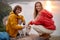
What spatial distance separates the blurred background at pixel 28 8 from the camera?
244 centimetres

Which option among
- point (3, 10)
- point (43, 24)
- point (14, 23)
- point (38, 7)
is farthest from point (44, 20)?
point (3, 10)

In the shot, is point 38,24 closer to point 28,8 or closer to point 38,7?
point 38,7

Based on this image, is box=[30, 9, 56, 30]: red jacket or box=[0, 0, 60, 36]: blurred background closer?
box=[30, 9, 56, 30]: red jacket

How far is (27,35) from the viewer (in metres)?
2.37

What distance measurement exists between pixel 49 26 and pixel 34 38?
228 millimetres

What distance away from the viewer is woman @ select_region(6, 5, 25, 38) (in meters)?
2.23

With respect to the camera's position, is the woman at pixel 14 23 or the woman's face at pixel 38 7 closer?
the woman at pixel 14 23

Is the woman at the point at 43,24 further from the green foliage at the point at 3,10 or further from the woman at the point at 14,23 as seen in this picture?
the green foliage at the point at 3,10

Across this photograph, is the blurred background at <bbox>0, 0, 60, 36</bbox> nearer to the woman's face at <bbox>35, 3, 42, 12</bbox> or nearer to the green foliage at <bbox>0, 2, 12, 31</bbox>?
the green foliage at <bbox>0, 2, 12, 31</bbox>

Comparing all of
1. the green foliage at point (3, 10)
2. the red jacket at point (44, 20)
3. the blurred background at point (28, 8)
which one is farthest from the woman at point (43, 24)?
the green foliage at point (3, 10)

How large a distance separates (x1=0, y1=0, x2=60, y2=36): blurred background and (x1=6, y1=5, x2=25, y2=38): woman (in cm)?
12

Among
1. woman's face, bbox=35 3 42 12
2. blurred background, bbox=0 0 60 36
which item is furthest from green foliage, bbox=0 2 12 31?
woman's face, bbox=35 3 42 12

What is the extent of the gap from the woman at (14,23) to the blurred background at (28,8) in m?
0.12

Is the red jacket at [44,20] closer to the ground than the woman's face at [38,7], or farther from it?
closer to the ground
